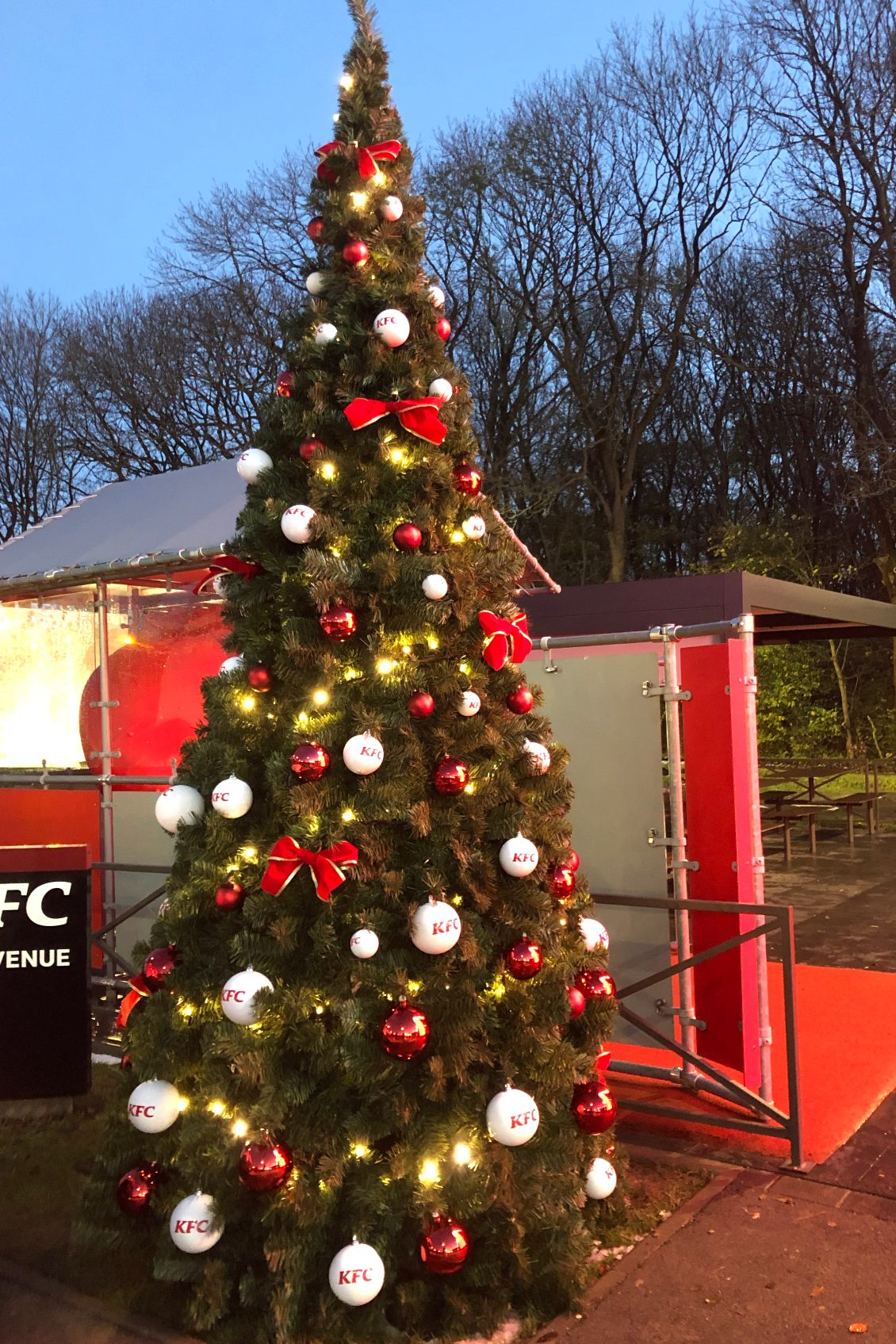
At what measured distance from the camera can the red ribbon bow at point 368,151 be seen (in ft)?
12.6

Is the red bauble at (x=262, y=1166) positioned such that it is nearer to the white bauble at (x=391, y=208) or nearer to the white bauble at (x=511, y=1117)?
the white bauble at (x=511, y=1117)

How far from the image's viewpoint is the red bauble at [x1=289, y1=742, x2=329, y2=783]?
3.30 metres

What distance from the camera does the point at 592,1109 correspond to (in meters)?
3.53

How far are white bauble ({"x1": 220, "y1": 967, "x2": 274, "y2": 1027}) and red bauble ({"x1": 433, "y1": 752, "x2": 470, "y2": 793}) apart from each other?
79 cm

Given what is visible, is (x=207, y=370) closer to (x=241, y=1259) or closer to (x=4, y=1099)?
(x=4, y=1099)

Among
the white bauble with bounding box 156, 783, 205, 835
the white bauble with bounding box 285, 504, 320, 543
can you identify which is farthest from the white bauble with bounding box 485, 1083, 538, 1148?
the white bauble with bounding box 285, 504, 320, 543

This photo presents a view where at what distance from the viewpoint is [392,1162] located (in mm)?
3115

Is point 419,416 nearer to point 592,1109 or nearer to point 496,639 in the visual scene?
point 496,639

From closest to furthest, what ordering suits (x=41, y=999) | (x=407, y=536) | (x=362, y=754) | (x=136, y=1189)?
(x=362, y=754), (x=136, y=1189), (x=407, y=536), (x=41, y=999)

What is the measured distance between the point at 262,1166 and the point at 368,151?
3366 millimetres

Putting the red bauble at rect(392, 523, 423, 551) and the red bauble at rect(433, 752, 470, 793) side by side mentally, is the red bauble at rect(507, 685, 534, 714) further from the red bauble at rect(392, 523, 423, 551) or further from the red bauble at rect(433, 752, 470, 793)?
the red bauble at rect(392, 523, 423, 551)

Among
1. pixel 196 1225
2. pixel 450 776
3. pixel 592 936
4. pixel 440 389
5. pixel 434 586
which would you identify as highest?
pixel 440 389

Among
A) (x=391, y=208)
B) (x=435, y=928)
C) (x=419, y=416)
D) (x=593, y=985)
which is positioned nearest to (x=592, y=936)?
(x=593, y=985)

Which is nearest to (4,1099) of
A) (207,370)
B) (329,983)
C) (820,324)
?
(329,983)
